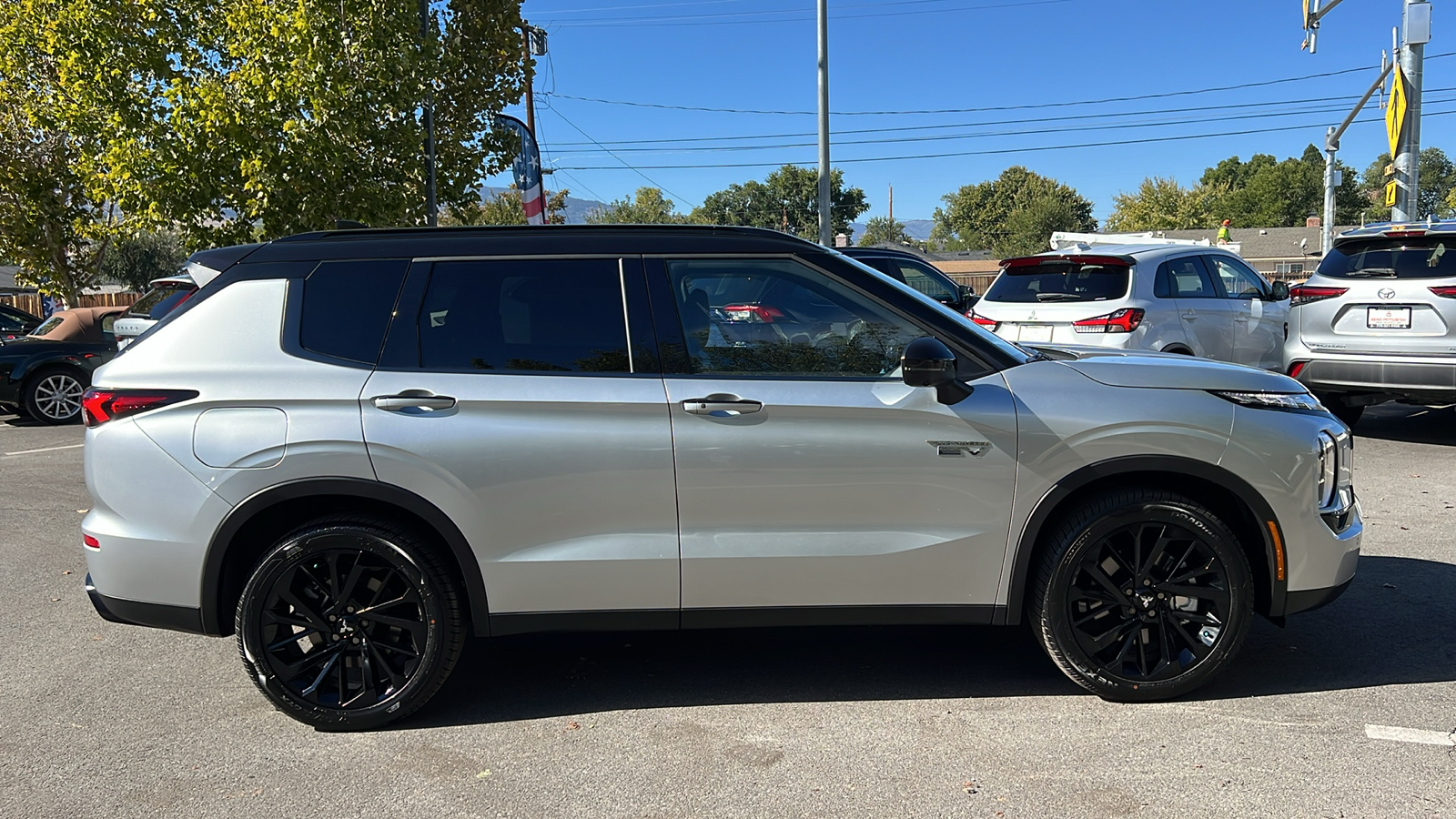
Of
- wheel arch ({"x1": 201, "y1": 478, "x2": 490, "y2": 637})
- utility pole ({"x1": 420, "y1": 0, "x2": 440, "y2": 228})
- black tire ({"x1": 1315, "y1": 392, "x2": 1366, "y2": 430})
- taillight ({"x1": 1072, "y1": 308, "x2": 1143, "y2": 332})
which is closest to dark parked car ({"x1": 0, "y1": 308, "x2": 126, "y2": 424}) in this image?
utility pole ({"x1": 420, "y1": 0, "x2": 440, "y2": 228})

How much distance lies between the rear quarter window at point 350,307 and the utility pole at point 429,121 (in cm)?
1334

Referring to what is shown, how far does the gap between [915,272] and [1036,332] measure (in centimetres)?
543

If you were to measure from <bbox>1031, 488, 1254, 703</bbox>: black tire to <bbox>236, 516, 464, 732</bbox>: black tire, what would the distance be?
222cm

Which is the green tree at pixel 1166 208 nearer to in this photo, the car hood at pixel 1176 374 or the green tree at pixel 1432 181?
the green tree at pixel 1432 181

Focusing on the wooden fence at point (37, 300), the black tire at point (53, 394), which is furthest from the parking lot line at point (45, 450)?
the wooden fence at point (37, 300)

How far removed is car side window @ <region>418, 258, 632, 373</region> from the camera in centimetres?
380

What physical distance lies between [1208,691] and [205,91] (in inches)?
600

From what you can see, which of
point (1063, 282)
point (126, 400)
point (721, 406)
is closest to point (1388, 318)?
point (1063, 282)

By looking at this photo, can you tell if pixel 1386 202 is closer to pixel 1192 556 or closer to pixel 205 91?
pixel 1192 556

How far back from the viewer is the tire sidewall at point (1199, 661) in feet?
12.4

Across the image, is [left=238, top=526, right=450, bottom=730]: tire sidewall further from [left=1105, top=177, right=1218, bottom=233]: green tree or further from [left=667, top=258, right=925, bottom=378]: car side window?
[left=1105, top=177, right=1218, bottom=233]: green tree

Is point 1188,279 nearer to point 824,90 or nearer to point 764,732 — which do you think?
point 764,732

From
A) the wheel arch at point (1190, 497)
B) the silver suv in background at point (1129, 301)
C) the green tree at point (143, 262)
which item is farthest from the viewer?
the green tree at point (143, 262)

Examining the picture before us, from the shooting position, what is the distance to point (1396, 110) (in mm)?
16141
